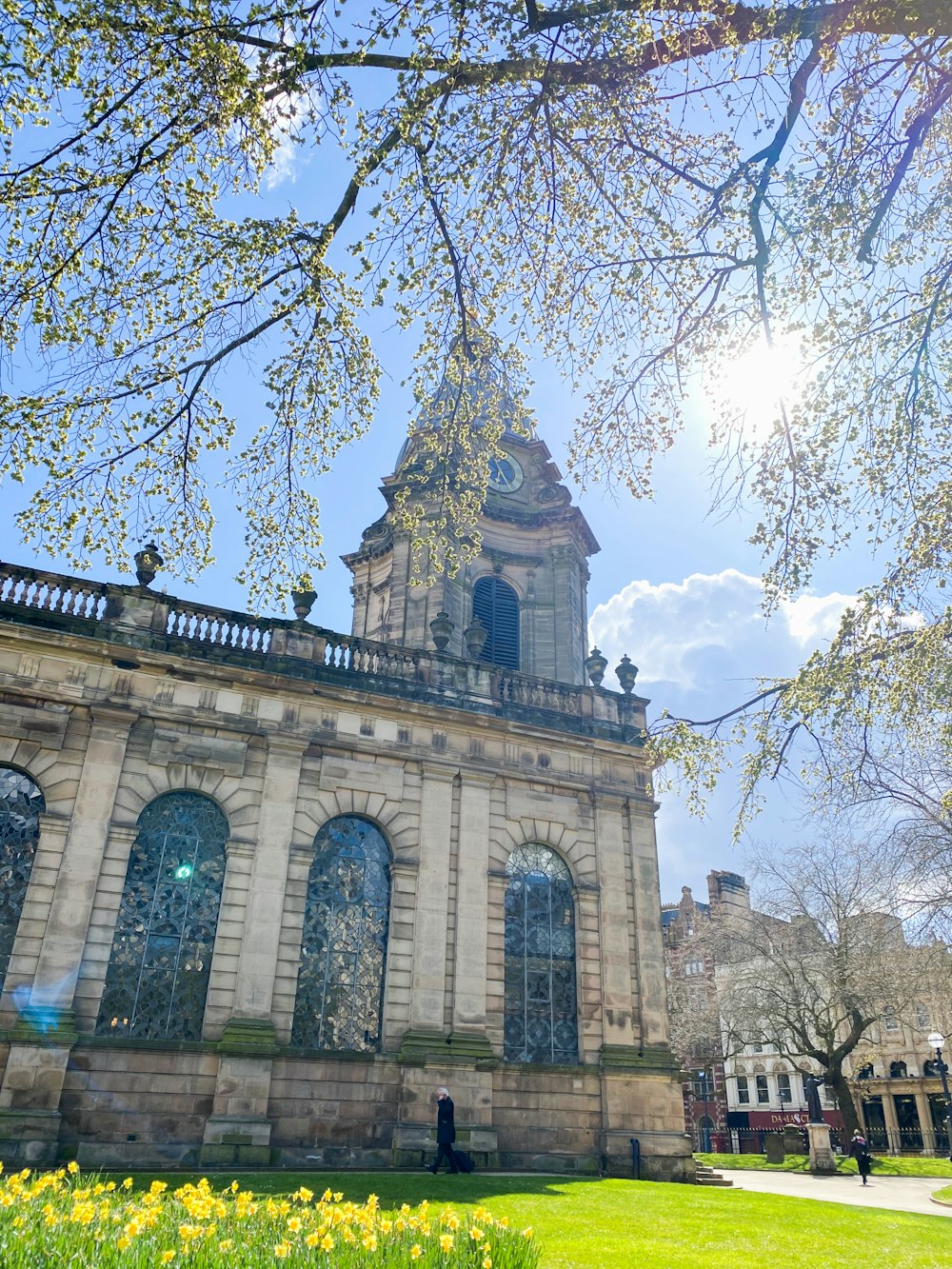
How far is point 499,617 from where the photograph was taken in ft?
90.8

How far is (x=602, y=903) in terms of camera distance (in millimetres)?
21953

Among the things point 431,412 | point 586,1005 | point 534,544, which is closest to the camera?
point 431,412

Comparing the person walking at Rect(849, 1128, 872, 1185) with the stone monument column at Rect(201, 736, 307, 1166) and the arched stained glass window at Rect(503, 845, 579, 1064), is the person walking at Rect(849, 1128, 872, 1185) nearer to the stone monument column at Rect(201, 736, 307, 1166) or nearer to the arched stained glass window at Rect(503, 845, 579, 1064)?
the arched stained glass window at Rect(503, 845, 579, 1064)

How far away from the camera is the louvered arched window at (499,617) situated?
1070 inches

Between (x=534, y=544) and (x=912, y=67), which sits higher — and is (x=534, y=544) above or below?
Result: above

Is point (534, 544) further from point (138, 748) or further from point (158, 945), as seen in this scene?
point (158, 945)

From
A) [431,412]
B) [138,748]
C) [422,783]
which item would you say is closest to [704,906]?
[422,783]

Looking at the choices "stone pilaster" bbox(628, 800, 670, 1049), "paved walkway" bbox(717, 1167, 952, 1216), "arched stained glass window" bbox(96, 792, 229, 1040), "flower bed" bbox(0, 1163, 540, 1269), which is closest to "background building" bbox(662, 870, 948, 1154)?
"paved walkway" bbox(717, 1167, 952, 1216)

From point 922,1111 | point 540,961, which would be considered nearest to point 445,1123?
point 540,961

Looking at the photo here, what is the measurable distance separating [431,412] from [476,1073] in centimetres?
1339

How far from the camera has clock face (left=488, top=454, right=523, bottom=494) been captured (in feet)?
97.5

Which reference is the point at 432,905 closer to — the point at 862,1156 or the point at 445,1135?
the point at 445,1135

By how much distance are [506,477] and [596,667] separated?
8.14 metres

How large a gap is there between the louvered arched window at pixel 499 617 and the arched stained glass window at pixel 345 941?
8.08 meters
